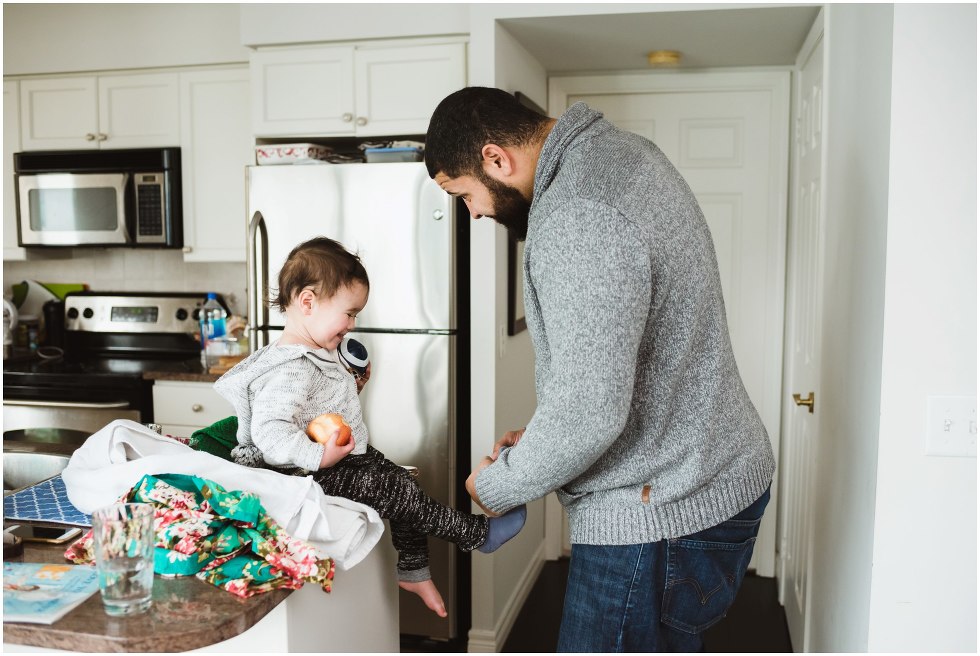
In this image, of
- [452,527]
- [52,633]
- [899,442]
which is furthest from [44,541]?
[899,442]

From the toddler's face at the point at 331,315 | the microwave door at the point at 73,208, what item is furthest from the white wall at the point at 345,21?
the toddler's face at the point at 331,315

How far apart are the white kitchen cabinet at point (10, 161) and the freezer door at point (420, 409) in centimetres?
193

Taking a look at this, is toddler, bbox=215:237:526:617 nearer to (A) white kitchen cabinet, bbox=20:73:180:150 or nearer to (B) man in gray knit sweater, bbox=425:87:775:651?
(B) man in gray knit sweater, bbox=425:87:775:651

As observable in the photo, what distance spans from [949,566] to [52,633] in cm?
151

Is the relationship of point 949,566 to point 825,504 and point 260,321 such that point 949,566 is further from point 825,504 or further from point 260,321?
point 260,321

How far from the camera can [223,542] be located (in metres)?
1.29

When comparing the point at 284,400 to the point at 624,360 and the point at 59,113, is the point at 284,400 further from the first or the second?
the point at 59,113

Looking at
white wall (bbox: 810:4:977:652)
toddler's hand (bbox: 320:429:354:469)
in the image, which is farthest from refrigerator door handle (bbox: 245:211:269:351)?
white wall (bbox: 810:4:977:652)

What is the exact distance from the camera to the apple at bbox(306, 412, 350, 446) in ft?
5.59

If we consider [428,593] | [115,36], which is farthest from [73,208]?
[428,593]

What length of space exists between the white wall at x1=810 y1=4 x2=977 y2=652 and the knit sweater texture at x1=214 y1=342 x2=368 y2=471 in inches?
42.3

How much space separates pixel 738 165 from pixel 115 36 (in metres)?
2.54

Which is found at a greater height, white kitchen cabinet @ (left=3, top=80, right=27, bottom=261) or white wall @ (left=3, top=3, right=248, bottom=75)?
white wall @ (left=3, top=3, right=248, bottom=75)

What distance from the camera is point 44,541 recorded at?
4.69 feet
